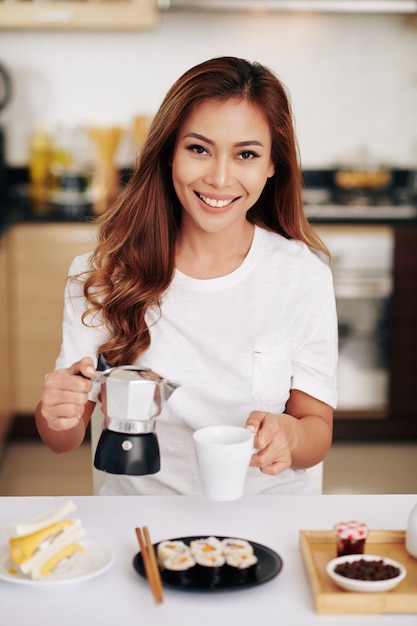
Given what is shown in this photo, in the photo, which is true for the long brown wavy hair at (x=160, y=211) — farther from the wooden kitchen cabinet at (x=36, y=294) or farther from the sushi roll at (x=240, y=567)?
the wooden kitchen cabinet at (x=36, y=294)

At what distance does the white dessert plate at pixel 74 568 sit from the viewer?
3.64 ft

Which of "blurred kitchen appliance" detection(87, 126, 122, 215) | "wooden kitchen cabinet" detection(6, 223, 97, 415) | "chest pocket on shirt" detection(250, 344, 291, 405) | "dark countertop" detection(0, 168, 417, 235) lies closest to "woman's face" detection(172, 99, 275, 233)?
"chest pocket on shirt" detection(250, 344, 291, 405)

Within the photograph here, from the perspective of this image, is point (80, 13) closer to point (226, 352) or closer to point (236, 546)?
point (226, 352)

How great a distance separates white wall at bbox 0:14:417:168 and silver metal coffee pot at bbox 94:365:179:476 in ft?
10.3

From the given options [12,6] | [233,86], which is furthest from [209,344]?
[12,6]

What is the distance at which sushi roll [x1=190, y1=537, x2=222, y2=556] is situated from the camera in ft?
3.83

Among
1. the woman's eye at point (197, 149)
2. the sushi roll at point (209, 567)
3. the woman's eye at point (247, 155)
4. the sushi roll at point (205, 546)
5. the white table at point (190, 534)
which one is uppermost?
the woman's eye at point (197, 149)

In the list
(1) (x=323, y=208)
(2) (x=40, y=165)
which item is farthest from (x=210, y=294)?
(2) (x=40, y=165)

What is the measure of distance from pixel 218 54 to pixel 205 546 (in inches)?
134

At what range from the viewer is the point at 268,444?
139 cm

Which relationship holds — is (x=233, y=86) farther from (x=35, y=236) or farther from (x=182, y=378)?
(x=35, y=236)

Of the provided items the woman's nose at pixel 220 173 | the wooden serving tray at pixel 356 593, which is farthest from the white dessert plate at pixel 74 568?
the woman's nose at pixel 220 173

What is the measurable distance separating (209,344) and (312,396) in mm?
204

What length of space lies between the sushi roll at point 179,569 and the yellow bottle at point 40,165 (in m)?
3.14
